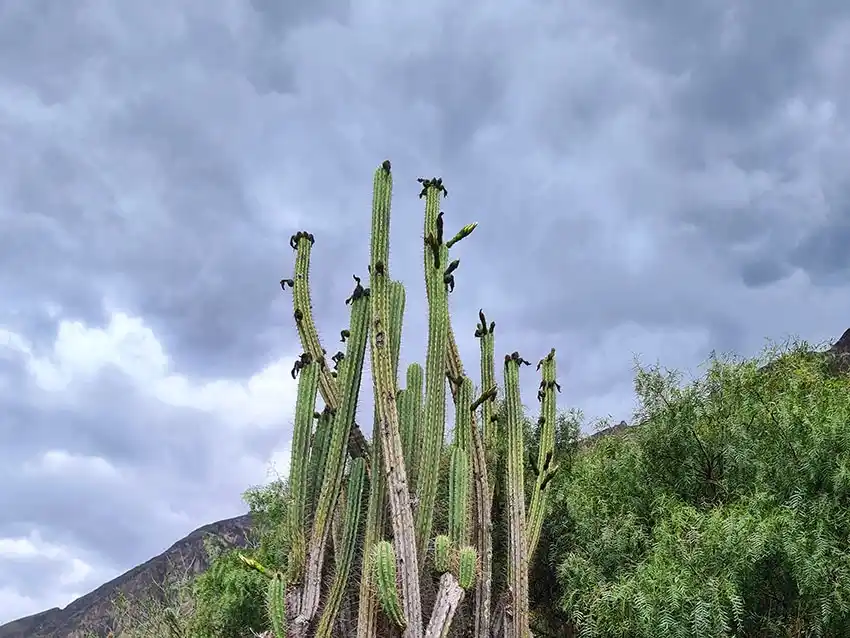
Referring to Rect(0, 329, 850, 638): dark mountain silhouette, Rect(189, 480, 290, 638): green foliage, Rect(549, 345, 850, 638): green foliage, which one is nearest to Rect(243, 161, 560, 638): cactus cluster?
Rect(549, 345, 850, 638): green foliage

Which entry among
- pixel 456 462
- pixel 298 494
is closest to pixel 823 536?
pixel 456 462

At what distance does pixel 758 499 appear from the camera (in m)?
6.66

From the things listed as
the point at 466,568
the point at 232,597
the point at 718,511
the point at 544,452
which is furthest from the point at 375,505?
the point at 232,597

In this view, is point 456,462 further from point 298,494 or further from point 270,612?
point 270,612

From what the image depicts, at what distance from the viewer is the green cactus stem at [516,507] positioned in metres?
6.97

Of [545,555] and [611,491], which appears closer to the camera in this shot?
[611,491]

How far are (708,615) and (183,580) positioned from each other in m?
10.8

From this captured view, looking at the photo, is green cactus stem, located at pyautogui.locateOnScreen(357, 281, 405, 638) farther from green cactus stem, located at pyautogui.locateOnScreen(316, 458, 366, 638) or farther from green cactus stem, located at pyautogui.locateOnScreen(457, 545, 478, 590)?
green cactus stem, located at pyautogui.locateOnScreen(457, 545, 478, 590)

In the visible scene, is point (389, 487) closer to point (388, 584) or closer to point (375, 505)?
point (375, 505)

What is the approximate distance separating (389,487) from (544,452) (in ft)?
7.33

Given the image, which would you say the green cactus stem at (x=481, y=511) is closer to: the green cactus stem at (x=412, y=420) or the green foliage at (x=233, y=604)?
the green cactus stem at (x=412, y=420)

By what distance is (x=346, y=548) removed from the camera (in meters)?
6.71

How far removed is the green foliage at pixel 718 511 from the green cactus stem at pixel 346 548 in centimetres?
212

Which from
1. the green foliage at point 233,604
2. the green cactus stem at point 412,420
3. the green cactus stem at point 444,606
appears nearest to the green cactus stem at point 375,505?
the green cactus stem at point 412,420
